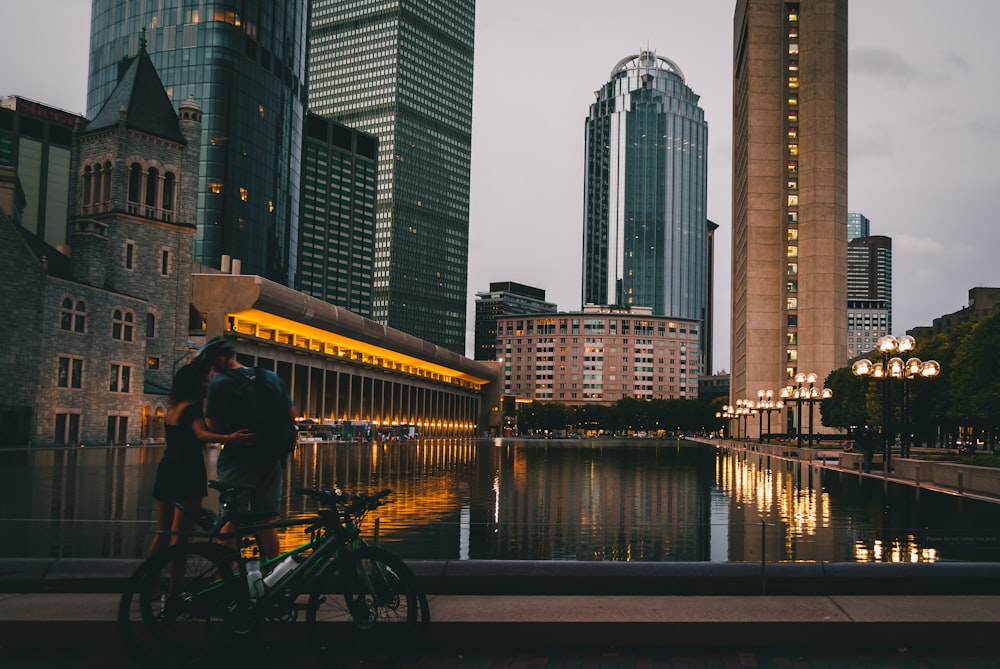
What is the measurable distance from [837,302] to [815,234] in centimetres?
928

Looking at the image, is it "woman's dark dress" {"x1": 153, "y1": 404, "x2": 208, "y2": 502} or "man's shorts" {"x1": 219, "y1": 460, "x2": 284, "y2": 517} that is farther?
"man's shorts" {"x1": 219, "y1": 460, "x2": 284, "y2": 517}

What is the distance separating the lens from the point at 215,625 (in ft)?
21.2

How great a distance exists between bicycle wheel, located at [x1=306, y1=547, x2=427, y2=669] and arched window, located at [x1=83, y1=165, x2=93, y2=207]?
233ft

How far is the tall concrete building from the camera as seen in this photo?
118750mm

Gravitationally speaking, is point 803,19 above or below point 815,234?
above

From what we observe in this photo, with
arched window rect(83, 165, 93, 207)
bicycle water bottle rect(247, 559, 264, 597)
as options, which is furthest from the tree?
bicycle water bottle rect(247, 559, 264, 597)

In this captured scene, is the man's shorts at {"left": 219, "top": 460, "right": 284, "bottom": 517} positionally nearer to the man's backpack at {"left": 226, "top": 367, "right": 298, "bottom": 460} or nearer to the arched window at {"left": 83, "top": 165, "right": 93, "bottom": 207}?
the man's backpack at {"left": 226, "top": 367, "right": 298, "bottom": 460}

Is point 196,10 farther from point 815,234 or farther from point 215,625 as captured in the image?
point 215,625

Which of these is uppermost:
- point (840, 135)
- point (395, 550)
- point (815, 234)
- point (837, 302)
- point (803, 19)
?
point (803, 19)

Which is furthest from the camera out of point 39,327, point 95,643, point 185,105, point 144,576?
point 185,105

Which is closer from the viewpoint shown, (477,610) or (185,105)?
(477,610)

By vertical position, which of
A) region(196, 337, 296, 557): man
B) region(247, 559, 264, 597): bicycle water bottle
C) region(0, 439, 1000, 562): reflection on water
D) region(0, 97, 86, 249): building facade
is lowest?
region(0, 439, 1000, 562): reflection on water

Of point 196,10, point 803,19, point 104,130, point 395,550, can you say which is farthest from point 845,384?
point 196,10

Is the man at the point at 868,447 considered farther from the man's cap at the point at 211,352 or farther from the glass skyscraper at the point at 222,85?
the glass skyscraper at the point at 222,85
